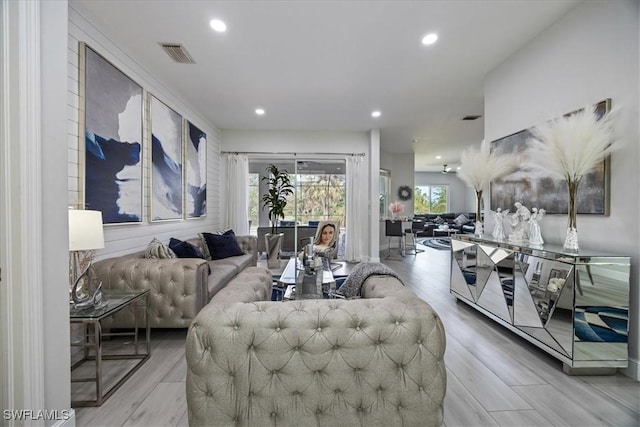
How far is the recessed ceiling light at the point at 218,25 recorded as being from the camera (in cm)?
247

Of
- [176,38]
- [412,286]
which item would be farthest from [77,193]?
[412,286]

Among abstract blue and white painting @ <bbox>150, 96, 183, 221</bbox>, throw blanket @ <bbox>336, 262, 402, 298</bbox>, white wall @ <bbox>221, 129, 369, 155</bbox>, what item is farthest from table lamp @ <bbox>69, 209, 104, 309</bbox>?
white wall @ <bbox>221, 129, 369, 155</bbox>

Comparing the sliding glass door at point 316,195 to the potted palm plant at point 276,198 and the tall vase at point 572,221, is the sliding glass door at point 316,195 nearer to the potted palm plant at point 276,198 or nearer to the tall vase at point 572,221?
the potted palm plant at point 276,198

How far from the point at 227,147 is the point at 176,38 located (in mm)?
3288

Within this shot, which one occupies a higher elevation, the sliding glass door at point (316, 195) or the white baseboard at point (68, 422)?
the sliding glass door at point (316, 195)

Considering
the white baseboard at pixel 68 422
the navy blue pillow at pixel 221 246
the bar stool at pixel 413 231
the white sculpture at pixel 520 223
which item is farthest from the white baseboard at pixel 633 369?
the bar stool at pixel 413 231

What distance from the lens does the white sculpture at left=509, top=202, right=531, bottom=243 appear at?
2598mm

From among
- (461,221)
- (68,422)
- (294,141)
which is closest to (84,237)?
(68,422)

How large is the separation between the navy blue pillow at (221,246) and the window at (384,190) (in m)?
5.13

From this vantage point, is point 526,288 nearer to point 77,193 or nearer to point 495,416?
point 495,416

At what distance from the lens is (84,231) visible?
1.77 metres

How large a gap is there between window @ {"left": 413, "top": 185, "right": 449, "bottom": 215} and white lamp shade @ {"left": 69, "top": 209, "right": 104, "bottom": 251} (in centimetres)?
1278

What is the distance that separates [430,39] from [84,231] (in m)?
3.30

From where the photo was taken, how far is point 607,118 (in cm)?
205
